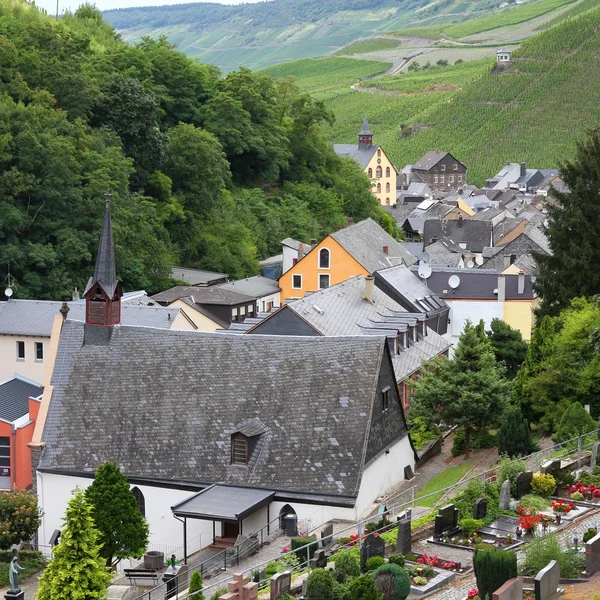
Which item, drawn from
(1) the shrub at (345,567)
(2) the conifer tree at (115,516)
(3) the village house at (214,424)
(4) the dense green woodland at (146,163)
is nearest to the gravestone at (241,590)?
(1) the shrub at (345,567)

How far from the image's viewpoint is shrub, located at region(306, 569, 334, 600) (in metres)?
28.1

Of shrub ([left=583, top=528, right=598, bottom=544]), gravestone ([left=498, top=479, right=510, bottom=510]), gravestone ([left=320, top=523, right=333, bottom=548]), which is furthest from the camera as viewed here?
gravestone ([left=498, top=479, right=510, bottom=510])

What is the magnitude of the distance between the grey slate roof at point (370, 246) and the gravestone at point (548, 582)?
53822mm

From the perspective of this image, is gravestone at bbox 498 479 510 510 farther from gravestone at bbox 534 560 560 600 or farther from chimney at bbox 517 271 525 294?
chimney at bbox 517 271 525 294

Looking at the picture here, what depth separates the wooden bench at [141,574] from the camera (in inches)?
1447

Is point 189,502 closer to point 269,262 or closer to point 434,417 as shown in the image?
point 434,417

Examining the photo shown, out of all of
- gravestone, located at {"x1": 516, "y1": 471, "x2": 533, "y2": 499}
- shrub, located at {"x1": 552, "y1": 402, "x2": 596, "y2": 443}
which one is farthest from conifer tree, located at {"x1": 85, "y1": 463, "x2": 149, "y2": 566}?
shrub, located at {"x1": 552, "y1": 402, "x2": 596, "y2": 443}

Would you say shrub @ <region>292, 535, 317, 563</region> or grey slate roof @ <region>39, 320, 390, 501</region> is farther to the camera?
grey slate roof @ <region>39, 320, 390, 501</region>

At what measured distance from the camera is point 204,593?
3131cm

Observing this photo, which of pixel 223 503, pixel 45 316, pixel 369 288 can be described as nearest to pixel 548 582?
pixel 223 503

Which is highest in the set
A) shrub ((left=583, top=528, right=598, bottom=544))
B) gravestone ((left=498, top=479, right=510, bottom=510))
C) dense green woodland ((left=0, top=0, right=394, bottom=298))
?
dense green woodland ((left=0, top=0, right=394, bottom=298))

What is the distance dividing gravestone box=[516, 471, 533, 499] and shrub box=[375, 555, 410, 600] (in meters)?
8.03

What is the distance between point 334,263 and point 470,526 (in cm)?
5154

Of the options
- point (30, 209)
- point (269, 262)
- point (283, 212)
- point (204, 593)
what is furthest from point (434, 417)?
point (283, 212)
